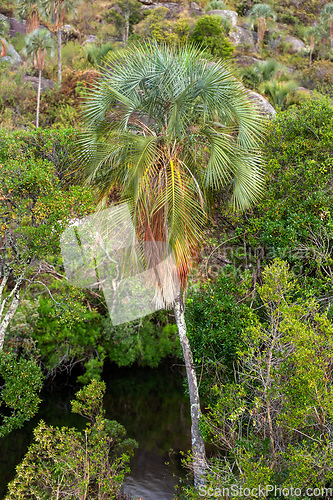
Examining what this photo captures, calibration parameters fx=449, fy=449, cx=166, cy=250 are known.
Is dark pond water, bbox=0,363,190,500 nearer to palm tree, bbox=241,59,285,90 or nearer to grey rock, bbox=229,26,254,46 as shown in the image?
palm tree, bbox=241,59,285,90

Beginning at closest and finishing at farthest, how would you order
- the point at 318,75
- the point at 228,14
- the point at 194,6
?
the point at 318,75, the point at 228,14, the point at 194,6

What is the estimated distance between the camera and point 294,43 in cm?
4284

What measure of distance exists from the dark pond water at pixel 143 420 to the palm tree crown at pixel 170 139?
18.2 feet

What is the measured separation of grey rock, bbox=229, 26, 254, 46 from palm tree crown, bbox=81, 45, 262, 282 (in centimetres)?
3539

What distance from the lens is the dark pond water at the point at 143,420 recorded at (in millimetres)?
10484

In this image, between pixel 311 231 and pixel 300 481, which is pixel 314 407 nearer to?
pixel 300 481

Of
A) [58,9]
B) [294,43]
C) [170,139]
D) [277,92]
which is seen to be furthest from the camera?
[294,43]

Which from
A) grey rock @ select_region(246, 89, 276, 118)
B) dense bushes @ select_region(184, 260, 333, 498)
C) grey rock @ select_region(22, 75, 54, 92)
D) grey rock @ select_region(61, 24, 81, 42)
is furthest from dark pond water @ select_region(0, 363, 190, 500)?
grey rock @ select_region(61, 24, 81, 42)

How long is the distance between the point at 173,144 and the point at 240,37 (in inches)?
1478

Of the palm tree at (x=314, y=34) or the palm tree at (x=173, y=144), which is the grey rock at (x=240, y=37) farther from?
the palm tree at (x=173, y=144)

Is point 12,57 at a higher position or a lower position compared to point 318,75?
higher

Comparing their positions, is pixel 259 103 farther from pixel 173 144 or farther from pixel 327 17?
pixel 327 17

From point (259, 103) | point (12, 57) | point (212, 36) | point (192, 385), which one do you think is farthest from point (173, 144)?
point (12, 57)

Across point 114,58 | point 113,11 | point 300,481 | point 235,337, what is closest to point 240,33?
point 113,11
